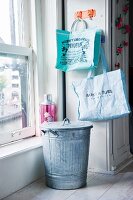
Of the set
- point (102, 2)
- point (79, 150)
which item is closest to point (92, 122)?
point (79, 150)

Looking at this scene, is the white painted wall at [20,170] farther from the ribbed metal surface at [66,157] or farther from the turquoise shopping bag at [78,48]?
the turquoise shopping bag at [78,48]

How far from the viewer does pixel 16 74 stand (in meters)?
2.29

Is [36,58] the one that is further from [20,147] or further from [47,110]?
[20,147]

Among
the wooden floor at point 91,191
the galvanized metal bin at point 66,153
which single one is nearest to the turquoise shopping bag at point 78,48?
the galvanized metal bin at point 66,153

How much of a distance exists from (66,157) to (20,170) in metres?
0.33

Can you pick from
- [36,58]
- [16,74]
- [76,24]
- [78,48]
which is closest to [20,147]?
[16,74]

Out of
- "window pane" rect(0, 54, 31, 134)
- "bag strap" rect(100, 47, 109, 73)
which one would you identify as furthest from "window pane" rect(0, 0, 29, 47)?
"bag strap" rect(100, 47, 109, 73)

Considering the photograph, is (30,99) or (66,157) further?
(30,99)

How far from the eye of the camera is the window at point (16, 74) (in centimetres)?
217

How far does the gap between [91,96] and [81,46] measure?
0.40m

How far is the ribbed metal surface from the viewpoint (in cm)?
203

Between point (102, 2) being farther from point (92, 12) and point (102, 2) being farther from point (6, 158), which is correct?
point (6, 158)

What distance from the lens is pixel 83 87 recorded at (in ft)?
7.66

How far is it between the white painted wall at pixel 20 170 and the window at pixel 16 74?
0.60 ft
